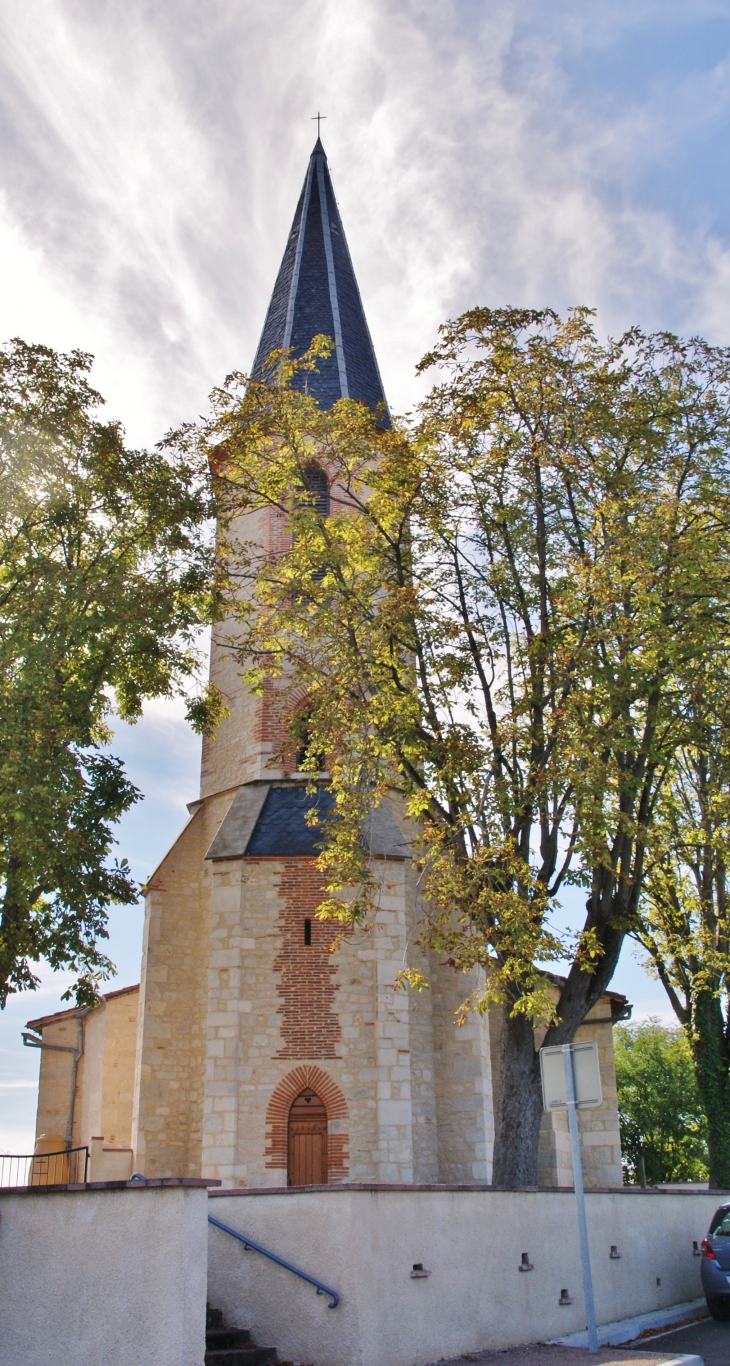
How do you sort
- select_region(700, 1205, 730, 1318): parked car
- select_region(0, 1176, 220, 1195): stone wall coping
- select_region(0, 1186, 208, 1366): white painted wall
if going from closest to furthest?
select_region(0, 1186, 208, 1366): white painted wall < select_region(0, 1176, 220, 1195): stone wall coping < select_region(700, 1205, 730, 1318): parked car

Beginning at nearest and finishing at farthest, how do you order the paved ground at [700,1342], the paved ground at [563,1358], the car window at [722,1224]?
the paved ground at [563,1358], the paved ground at [700,1342], the car window at [722,1224]

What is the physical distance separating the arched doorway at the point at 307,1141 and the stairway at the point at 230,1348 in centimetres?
555

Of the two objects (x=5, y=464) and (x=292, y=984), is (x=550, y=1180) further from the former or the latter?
(x=5, y=464)

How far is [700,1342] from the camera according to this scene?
10.2 m

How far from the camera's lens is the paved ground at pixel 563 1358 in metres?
7.83

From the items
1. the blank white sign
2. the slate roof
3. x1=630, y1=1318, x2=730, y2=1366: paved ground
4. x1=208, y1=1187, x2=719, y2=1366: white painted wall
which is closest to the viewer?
x1=208, y1=1187, x2=719, y2=1366: white painted wall

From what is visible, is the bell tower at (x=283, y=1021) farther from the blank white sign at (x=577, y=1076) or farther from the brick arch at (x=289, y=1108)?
the blank white sign at (x=577, y=1076)

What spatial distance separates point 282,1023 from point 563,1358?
685cm

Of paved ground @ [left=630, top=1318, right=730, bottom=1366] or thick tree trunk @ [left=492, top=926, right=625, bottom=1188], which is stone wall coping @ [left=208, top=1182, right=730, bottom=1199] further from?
paved ground @ [left=630, top=1318, right=730, bottom=1366]

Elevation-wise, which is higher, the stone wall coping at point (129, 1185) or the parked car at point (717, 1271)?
the stone wall coping at point (129, 1185)

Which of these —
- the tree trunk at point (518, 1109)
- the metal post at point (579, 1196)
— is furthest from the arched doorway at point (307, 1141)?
the metal post at point (579, 1196)

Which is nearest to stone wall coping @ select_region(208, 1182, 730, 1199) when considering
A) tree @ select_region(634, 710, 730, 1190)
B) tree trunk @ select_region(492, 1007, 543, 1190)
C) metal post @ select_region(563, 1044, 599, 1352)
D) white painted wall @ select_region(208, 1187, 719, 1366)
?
white painted wall @ select_region(208, 1187, 719, 1366)

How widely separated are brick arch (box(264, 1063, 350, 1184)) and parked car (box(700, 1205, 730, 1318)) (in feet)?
14.5

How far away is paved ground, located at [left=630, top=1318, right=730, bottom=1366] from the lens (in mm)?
9227
